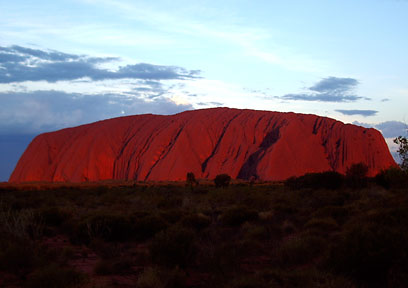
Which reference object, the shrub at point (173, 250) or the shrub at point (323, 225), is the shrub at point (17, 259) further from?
the shrub at point (323, 225)

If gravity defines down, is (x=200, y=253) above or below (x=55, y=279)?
below

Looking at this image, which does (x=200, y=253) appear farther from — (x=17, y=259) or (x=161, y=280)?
(x=17, y=259)

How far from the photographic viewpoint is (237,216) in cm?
1309

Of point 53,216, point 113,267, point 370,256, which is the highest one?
point 370,256

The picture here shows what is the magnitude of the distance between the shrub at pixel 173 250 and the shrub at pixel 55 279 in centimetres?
190

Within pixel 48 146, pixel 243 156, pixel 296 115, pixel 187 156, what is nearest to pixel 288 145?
pixel 243 156

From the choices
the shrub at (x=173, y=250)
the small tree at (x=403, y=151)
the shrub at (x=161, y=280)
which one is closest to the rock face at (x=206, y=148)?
the small tree at (x=403, y=151)

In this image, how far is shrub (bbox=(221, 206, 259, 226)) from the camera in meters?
12.9

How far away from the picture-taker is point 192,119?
6272 cm

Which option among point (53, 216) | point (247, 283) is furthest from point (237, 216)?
point (247, 283)

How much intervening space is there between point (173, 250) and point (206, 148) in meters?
50.7

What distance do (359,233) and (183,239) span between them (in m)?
3.51

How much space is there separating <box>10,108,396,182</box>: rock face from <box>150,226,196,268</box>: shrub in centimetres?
4342

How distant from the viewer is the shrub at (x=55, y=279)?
535cm
